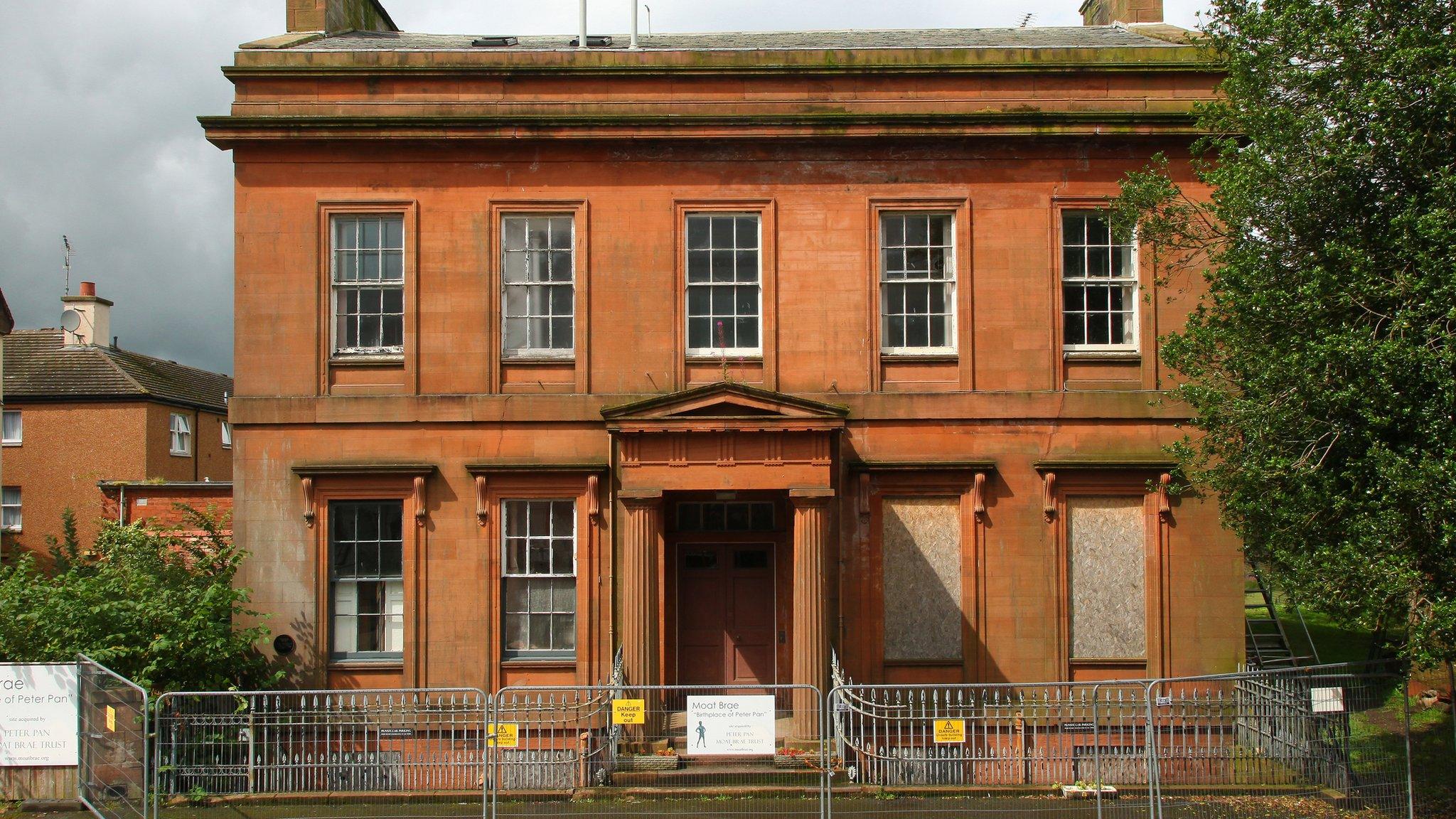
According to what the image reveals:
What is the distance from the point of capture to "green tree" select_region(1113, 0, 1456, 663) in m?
10.4

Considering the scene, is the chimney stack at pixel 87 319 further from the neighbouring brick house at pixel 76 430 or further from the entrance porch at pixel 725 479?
the entrance porch at pixel 725 479

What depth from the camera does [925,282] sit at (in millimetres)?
15227

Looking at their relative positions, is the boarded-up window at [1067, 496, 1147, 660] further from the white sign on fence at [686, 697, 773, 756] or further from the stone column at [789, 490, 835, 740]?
the white sign on fence at [686, 697, 773, 756]

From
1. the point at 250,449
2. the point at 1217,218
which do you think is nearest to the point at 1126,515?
the point at 1217,218

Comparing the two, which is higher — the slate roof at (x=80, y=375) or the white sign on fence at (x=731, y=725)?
the slate roof at (x=80, y=375)

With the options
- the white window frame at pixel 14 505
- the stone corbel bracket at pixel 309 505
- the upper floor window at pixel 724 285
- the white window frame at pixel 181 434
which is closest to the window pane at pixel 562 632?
the stone corbel bracket at pixel 309 505

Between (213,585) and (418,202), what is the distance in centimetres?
568

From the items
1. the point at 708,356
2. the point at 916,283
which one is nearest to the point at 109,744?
the point at 708,356

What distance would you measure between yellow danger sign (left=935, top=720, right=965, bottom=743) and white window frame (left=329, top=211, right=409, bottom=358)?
861 centimetres

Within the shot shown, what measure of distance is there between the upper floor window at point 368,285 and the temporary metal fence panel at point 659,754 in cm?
519

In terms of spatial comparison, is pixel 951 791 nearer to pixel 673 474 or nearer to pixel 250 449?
pixel 673 474

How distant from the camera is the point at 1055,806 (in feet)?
40.9

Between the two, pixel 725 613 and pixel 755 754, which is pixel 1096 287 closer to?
pixel 725 613

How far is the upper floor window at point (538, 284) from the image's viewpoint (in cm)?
1525
